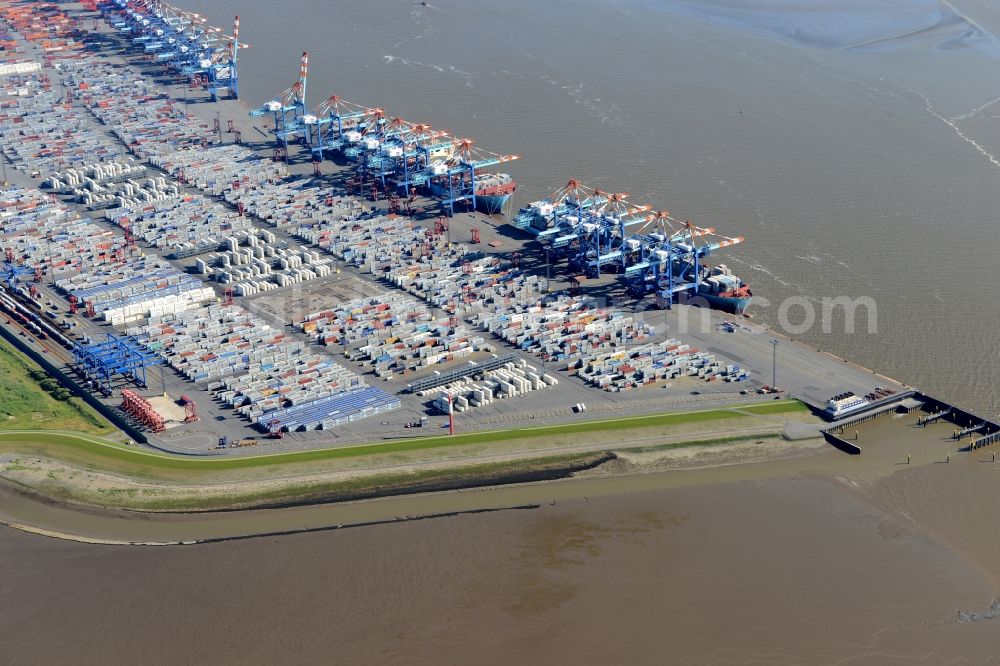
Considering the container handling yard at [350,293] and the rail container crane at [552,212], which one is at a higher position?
the rail container crane at [552,212]

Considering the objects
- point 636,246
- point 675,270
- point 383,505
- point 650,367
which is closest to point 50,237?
point 636,246

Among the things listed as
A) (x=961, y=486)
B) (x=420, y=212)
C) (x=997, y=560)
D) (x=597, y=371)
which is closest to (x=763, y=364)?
(x=597, y=371)

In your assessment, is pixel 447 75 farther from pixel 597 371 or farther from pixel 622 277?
pixel 597 371

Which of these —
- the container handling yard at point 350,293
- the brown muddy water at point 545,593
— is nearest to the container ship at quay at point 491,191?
the container handling yard at point 350,293

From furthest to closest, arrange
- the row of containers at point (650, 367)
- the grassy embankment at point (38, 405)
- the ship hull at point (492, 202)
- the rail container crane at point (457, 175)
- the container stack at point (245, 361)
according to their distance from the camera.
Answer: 1. the rail container crane at point (457, 175)
2. the ship hull at point (492, 202)
3. the row of containers at point (650, 367)
4. the container stack at point (245, 361)
5. the grassy embankment at point (38, 405)

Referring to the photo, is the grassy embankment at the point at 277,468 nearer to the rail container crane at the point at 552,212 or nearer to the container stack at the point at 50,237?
the container stack at the point at 50,237
